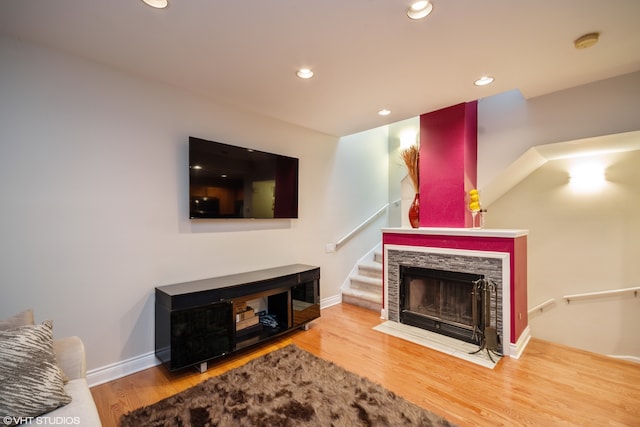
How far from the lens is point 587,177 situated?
3.20 meters

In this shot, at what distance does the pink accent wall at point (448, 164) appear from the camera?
3.07 meters

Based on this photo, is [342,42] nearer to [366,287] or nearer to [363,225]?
[363,225]

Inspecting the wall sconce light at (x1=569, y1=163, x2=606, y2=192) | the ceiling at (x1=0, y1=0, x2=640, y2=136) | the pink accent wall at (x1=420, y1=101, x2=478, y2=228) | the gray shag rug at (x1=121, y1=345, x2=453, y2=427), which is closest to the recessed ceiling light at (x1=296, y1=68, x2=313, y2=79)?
the ceiling at (x1=0, y1=0, x2=640, y2=136)

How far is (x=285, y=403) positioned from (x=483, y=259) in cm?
220

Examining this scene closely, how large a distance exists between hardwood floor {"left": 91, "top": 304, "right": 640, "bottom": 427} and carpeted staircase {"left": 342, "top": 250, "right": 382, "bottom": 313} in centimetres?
95

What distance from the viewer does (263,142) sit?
328cm

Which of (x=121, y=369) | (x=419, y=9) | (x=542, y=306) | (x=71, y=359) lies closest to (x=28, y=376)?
(x=71, y=359)

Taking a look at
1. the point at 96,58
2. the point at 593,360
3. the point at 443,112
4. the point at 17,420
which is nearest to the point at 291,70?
the point at 96,58

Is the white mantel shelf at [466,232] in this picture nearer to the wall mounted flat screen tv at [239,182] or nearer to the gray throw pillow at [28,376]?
the wall mounted flat screen tv at [239,182]

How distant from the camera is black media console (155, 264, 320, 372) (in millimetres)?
2227

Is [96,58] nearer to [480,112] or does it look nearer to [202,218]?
[202,218]

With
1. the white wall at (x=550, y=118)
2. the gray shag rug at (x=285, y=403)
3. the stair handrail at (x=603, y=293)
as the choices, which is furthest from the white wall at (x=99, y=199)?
the stair handrail at (x=603, y=293)

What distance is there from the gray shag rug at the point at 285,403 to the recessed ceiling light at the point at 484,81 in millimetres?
2607

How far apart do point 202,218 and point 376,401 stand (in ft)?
6.90
